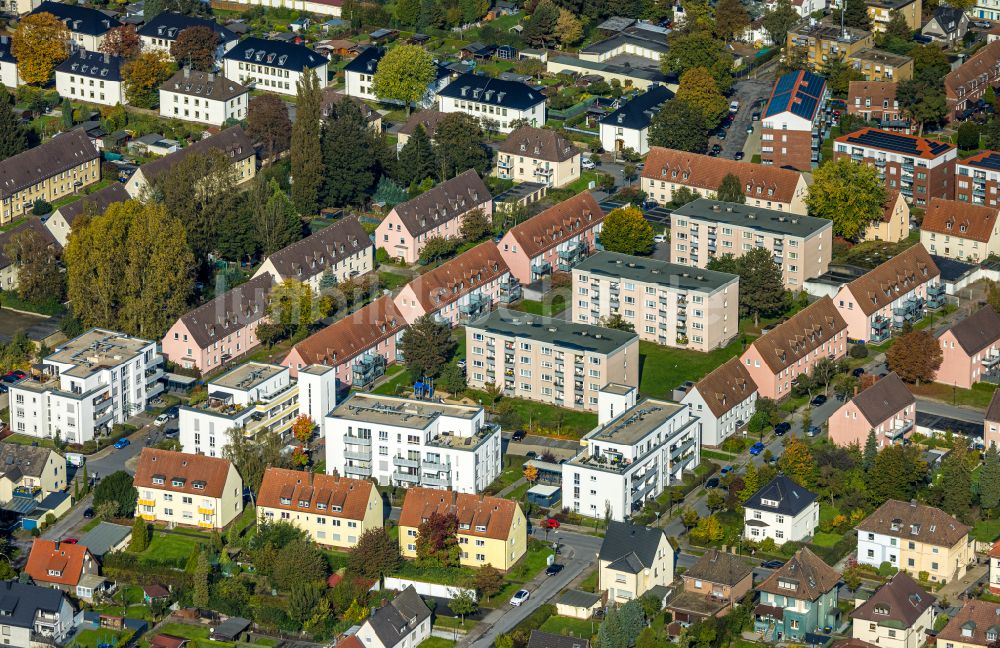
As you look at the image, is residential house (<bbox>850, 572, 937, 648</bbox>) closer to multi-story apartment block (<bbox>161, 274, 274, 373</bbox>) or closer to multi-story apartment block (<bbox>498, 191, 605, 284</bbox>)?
multi-story apartment block (<bbox>498, 191, 605, 284</bbox>)

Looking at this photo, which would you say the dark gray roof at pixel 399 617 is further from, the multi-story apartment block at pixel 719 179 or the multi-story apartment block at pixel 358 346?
the multi-story apartment block at pixel 719 179

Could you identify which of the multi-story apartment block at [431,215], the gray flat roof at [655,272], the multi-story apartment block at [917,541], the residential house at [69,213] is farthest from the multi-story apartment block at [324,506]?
the multi-story apartment block at [431,215]

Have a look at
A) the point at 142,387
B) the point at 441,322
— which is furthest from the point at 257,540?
the point at 441,322

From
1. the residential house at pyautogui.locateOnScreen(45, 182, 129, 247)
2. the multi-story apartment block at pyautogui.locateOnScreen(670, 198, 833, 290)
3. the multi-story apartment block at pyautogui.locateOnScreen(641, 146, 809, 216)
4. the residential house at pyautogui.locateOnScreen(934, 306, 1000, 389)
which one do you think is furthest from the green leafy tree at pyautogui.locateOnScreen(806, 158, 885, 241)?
the residential house at pyautogui.locateOnScreen(45, 182, 129, 247)

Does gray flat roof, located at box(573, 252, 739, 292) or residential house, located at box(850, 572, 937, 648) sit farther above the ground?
gray flat roof, located at box(573, 252, 739, 292)

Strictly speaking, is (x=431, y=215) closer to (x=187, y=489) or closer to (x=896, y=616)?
(x=187, y=489)

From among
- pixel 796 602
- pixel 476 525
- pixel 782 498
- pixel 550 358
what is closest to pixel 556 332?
pixel 550 358

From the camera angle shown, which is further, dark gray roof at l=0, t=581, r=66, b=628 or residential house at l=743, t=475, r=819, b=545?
residential house at l=743, t=475, r=819, b=545

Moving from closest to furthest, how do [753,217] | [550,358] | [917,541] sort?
[917,541]
[550,358]
[753,217]
